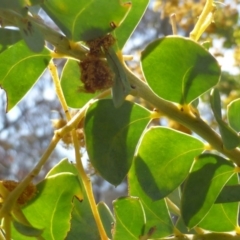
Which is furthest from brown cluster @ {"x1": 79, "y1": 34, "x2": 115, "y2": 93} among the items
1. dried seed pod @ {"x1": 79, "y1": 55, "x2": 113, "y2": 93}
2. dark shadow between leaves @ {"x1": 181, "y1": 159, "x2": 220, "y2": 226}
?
dark shadow between leaves @ {"x1": 181, "y1": 159, "x2": 220, "y2": 226}

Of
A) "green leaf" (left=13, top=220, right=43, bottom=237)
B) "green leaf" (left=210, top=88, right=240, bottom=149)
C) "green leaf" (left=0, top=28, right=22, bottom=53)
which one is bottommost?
"green leaf" (left=13, top=220, right=43, bottom=237)

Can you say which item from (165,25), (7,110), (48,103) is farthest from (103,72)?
(48,103)

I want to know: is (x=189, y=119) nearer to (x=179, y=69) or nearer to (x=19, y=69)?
(x=179, y=69)

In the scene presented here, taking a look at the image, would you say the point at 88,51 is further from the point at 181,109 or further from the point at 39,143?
the point at 39,143

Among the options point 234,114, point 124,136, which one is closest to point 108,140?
point 124,136

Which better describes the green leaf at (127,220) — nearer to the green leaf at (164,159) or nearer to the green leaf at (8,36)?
the green leaf at (164,159)

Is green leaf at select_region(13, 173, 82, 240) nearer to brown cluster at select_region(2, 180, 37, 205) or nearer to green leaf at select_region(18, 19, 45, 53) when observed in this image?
brown cluster at select_region(2, 180, 37, 205)

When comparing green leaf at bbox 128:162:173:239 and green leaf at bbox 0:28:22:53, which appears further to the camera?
green leaf at bbox 128:162:173:239
